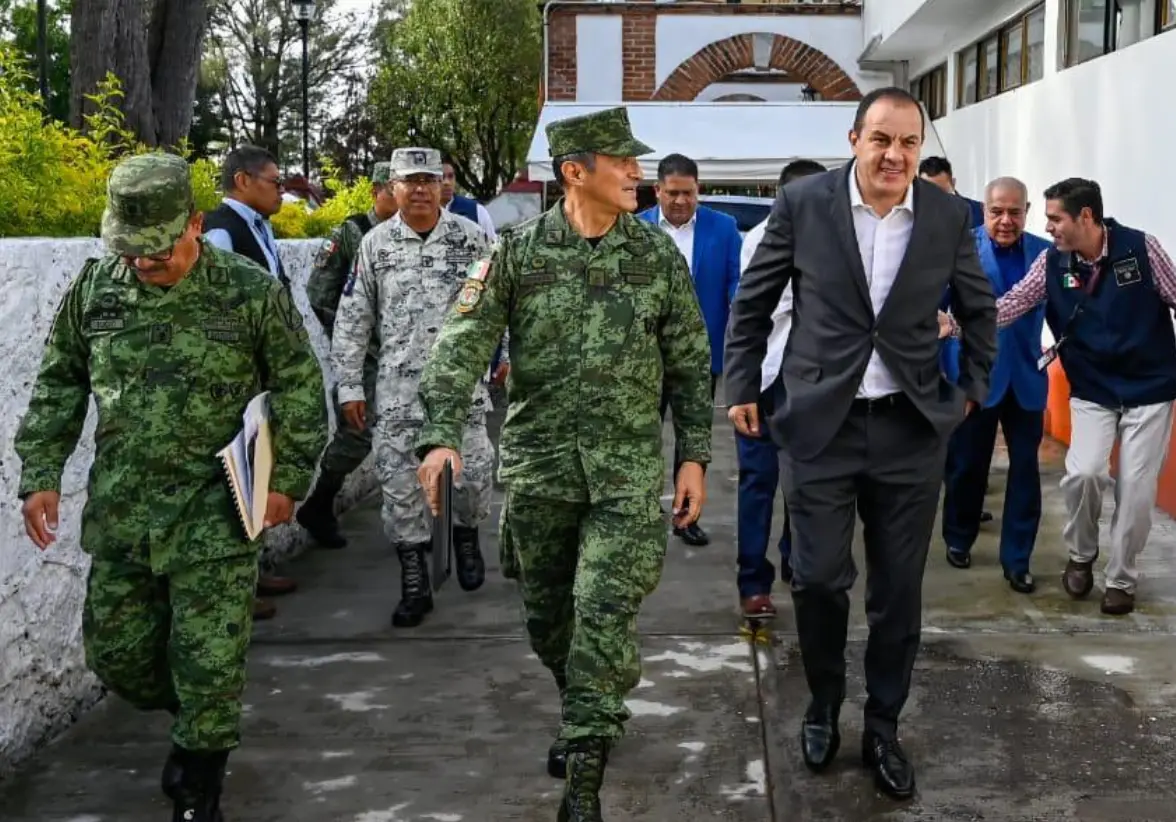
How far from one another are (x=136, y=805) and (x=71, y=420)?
112 centimetres

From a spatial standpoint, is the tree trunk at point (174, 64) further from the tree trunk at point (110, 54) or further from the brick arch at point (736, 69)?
the brick arch at point (736, 69)

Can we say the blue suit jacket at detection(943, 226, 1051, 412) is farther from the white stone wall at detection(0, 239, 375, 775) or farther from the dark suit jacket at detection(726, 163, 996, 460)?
the white stone wall at detection(0, 239, 375, 775)

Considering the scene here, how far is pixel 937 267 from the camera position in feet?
13.2

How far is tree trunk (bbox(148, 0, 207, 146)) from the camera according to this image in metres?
10.5

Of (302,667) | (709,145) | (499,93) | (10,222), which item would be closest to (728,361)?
(302,667)

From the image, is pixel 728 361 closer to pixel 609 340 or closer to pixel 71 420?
pixel 609 340

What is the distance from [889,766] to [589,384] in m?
1.40

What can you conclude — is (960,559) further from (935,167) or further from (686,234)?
(935,167)

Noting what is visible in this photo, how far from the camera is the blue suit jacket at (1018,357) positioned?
20.4ft

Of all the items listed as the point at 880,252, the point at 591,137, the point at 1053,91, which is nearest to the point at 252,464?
the point at 591,137

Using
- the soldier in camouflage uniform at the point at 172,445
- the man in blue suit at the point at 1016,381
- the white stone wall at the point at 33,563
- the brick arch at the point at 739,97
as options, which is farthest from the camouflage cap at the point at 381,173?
the brick arch at the point at 739,97

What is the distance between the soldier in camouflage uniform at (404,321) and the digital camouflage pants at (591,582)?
72.5 inches

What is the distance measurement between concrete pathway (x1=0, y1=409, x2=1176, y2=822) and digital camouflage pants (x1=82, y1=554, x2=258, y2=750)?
1.30ft

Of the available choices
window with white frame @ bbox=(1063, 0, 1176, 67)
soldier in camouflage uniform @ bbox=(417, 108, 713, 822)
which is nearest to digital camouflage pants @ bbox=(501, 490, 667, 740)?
soldier in camouflage uniform @ bbox=(417, 108, 713, 822)
